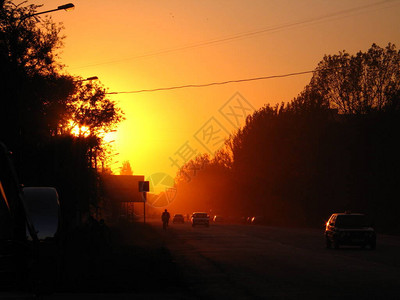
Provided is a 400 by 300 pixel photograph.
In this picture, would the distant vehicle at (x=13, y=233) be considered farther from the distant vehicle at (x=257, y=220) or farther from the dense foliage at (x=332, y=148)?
the distant vehicle at (x=257, y=220)

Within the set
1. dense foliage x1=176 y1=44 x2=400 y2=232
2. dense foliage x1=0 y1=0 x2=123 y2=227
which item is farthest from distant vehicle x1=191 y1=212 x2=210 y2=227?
dense foliage x1=0 y1=0 x2=123 y2=227

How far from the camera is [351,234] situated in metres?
36.1

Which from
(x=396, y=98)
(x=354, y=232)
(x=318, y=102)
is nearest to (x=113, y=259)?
(x=354, y=232)

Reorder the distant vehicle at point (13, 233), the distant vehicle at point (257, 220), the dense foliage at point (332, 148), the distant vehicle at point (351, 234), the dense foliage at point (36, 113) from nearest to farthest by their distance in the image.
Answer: the distant vehicle at point (13, 233) < the dense foliage at point (36, 113) < the distant vehicle at point (351, 234) < the dense foliage at point (332, 148) < the distant vehicle at point (257, 220)

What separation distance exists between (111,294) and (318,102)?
67732mm

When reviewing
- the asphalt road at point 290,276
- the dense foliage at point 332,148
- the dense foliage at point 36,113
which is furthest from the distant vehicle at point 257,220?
the asphalt road at point 290,276

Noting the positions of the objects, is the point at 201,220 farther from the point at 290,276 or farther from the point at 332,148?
the point at 290,276

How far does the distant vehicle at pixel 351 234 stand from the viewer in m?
35.9

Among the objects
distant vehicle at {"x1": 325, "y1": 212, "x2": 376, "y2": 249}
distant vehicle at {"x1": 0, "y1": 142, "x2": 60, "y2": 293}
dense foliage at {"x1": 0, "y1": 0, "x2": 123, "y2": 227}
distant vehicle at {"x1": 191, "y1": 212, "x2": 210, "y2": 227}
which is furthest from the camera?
distant vehicle at {"x1": 191, "y1": 212, "x2": 210, "y2": 227}

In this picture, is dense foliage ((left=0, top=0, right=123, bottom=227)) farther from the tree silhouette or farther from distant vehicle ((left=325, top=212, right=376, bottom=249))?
the tree silhouette

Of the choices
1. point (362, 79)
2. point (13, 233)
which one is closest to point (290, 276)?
point (13, 233)

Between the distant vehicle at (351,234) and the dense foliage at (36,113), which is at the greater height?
the dense foliage at (36,113)

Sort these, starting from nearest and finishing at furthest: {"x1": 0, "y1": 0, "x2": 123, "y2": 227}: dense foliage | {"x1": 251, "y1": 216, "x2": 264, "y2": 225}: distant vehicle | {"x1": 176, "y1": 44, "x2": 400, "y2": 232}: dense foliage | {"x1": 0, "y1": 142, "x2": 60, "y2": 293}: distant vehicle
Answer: {"x1": 0, "y1": 142, "x2": 60, "y2": 293}: distant vehicle
{"x1": 0, "y1": 0, "x2": 123, "y2": 227}: dense foliage
{"x1": 176, "y1": 44, "x2": 400, "y2": 232}: dense foliage
{"x1": 251, "y1": 216, "x2": 264, "y2": 225}: distant vehicle

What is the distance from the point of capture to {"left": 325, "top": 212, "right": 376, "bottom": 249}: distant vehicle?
35.9 meters
